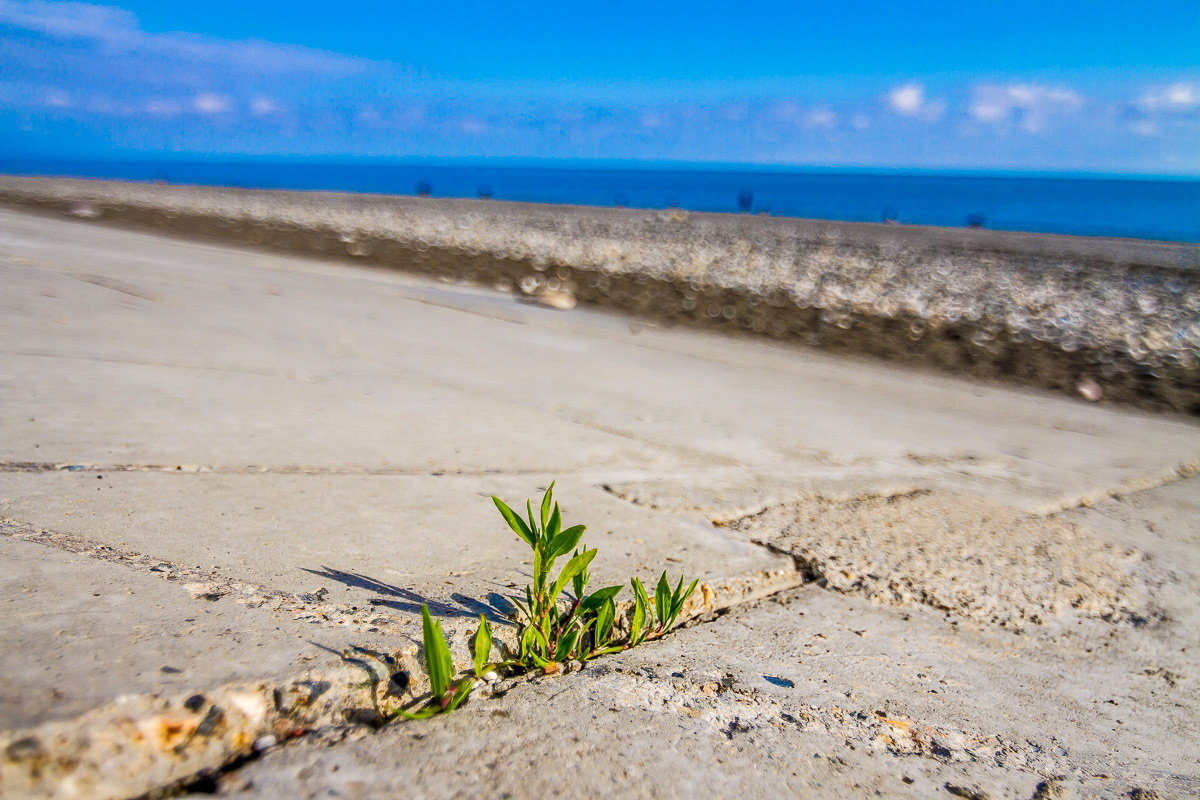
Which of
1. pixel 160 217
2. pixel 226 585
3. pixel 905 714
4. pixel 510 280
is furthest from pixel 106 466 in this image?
pixel 160 217

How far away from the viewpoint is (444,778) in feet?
3.46

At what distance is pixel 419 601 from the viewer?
5.06 feet

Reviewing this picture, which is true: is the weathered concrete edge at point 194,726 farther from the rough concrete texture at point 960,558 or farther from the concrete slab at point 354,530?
the rough concrete texture at point 960,558

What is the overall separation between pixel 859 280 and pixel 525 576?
22.2 feet

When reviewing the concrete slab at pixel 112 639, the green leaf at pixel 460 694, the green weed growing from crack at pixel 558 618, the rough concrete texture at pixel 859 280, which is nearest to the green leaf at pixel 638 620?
the green weed growing from crack at pixel 558 618

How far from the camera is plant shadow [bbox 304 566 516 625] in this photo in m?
1.49

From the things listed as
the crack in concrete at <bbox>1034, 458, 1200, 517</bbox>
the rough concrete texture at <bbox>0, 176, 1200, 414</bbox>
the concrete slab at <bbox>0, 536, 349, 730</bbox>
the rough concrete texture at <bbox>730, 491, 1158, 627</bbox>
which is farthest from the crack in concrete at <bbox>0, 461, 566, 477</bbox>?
the rough concrete texture at <bbox>0, 176, 1200, 414</bbox>

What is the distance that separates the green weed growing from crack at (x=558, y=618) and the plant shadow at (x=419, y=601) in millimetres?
31

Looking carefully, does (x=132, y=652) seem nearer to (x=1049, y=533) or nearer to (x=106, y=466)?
(x=106, y=466)

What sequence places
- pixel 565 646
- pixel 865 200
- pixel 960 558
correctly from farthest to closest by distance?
pixel 865 200 < pixel 960 558 < pixel 565 646

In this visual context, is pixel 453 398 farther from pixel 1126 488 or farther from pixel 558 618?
pixel 1126 488

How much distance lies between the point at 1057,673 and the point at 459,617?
1.18m

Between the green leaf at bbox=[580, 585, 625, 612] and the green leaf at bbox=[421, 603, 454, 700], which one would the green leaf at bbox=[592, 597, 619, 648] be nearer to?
the green leaf at bbox=[580, 585, 625, 612]

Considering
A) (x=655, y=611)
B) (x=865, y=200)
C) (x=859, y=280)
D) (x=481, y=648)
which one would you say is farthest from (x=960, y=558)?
(x=865, y=200)
